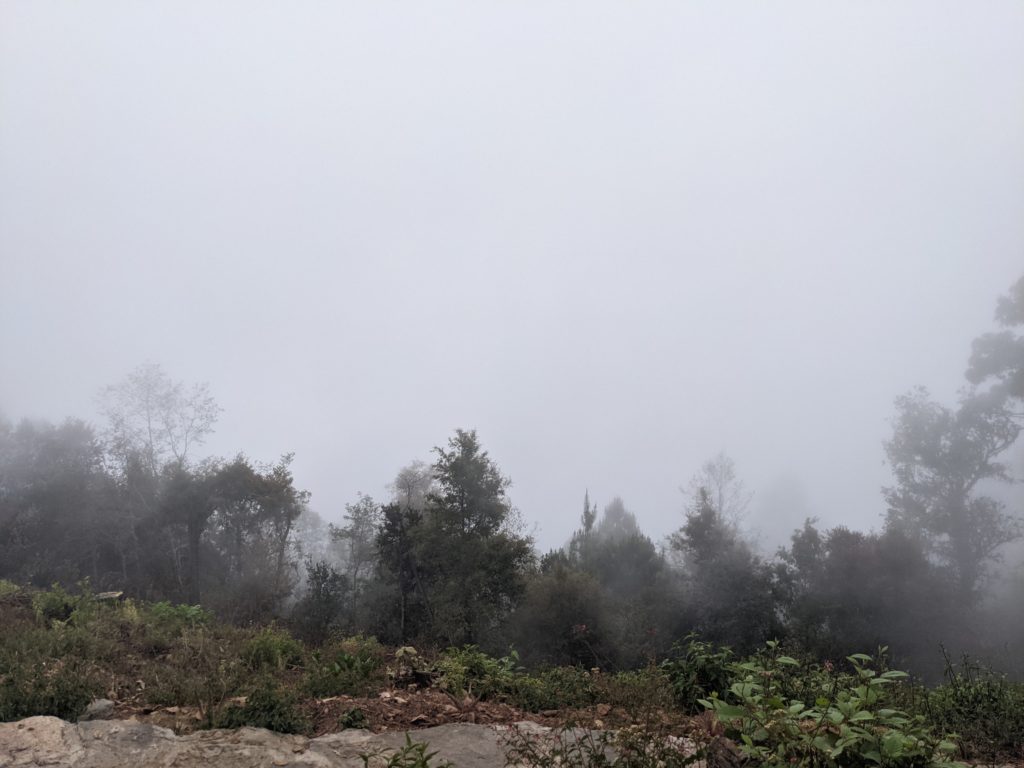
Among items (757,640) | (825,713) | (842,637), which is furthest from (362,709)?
(842,637)

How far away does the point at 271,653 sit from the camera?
7.82 m

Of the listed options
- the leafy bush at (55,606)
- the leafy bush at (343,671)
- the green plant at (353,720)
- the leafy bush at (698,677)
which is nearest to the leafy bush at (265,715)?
the green plant at (353,720)

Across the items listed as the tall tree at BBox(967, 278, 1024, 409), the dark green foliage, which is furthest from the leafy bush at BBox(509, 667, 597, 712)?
the tall tree at BBox(967, 278, 1024, 409)

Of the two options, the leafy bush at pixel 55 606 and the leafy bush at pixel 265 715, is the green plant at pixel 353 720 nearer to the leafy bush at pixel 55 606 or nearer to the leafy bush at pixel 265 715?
the leafy bush at pixel 265 715

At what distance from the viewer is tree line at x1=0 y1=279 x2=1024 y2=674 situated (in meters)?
16.7

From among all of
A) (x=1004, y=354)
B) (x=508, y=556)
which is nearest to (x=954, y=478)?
(x=1004, y=354)

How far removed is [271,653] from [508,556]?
30.6 ft

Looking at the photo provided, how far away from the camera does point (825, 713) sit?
2738 mm

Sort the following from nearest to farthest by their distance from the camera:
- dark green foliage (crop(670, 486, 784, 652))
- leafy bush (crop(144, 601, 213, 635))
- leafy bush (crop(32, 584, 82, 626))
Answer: leafy bush (crop(144, 601, 213, 635)), leafy bush (crop(32, 584, 82, 626)), dark green foliage (crop(670, 486, 784, 652))

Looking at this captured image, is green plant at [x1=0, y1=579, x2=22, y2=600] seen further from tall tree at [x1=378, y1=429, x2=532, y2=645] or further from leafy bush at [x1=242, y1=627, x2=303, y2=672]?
tall tree at [x1=378, y1=429, x2=532, y2=645]

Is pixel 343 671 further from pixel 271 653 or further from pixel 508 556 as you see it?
pixel 508 556

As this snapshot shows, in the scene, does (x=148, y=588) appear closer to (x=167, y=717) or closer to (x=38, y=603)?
(x=38, y=603)

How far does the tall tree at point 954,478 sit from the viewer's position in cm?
2067

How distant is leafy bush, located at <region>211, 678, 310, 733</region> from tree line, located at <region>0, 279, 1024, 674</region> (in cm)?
1025
